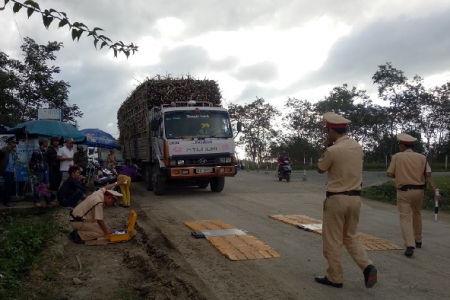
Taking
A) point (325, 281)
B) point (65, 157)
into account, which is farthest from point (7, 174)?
point (325, 281)

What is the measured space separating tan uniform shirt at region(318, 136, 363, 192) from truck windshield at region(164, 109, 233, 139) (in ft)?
27.8

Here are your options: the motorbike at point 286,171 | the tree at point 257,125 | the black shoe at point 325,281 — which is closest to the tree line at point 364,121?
the tree at point 257,125

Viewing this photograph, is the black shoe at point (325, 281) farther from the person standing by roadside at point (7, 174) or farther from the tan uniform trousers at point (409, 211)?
the person standing by roadside at point (7, 174)

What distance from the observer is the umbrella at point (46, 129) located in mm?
11719

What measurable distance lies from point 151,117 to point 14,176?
4.97 metres

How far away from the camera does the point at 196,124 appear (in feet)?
44.3

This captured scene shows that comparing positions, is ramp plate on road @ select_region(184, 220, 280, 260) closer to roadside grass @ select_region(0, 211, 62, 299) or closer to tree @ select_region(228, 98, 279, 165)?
roadside grass @ select_region(0, 211, 62, 299)

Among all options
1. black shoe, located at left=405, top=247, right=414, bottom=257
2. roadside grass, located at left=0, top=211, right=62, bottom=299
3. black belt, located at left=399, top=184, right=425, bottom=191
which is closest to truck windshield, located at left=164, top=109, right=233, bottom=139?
roadside grass, located at left=0, top=211, right=62, bottom=299

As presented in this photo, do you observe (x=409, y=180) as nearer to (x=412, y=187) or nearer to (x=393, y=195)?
(x=412, y=187)

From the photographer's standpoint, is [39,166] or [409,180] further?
[39,166]

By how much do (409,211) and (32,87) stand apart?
15.8 metres

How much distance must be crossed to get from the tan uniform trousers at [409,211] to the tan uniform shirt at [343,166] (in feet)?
6.83

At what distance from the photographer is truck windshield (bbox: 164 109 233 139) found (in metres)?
13.3

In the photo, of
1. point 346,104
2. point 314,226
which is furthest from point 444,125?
point 314,226
